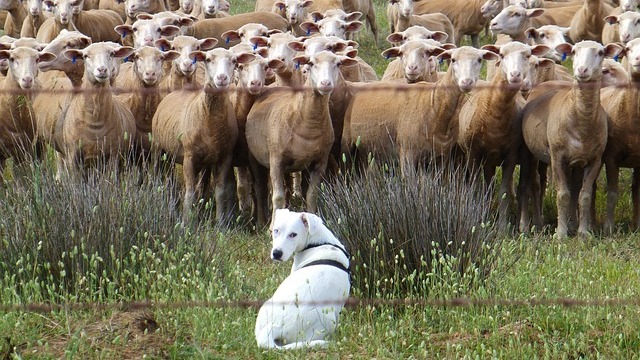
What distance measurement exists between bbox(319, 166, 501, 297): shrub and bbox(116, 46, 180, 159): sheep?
4713 millimetres

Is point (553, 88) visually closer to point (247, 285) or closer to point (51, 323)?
point (247, 285)

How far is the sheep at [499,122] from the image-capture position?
12.1m

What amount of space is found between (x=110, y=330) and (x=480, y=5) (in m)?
16.7

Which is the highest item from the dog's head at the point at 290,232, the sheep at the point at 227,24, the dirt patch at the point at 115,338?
the dog's head at the point at 290,232

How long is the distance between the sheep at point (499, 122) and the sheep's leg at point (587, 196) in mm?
708

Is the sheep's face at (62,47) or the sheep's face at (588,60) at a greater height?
the sheep's face at (588,60)

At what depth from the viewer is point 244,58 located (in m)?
12.4

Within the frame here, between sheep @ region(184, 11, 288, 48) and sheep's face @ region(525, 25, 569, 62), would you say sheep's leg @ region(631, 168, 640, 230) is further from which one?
sheep @ region(184, 11, 288, 48)

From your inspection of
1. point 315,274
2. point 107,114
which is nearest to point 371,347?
point 315,274

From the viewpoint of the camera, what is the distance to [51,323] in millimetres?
7406

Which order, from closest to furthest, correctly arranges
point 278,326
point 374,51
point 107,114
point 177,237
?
1. point 278,326
2. point 177,237
3. point 107,114
4. point 374,51

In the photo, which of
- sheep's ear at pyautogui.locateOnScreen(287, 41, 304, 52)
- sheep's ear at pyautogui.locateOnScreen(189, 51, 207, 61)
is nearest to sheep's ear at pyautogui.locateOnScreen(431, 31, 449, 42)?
sheep's ear at pyautogui.locateOnScreen(287, 41, 304, 52)

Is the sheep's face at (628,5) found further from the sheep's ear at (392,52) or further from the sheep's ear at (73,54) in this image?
the sheep's ear at (73,54)

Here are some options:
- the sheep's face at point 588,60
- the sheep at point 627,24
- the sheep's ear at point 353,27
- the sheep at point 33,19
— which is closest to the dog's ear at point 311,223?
the sheep's face at point 588,60
